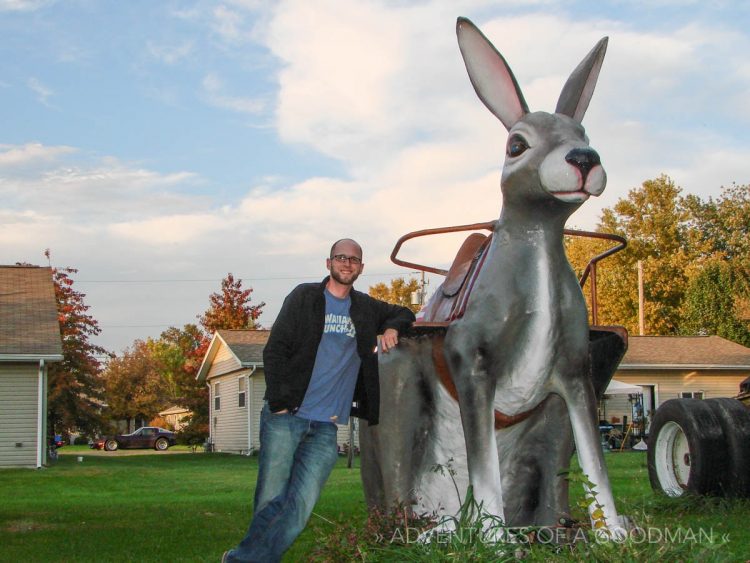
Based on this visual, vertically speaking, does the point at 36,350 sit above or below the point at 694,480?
above

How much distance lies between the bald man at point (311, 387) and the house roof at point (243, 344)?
22.7 m

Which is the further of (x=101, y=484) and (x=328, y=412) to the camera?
(x=101, y=484)

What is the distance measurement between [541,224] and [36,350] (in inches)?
731

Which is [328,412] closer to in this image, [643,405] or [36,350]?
[36,350]

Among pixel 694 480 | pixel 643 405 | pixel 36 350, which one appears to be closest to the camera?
pixel 694 480

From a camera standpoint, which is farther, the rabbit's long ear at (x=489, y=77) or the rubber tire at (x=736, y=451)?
the rubber tire at (x=736, y=451)

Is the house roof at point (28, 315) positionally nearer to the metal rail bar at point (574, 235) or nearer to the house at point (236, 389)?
the house at point (236, 389)

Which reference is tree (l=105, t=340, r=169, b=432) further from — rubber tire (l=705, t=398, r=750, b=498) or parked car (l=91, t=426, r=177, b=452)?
rubber tire (l=705, t=398, r=750, b=498)

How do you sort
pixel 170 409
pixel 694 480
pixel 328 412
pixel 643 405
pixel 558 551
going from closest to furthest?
pixel 558 551 < pixel 328 412 < pixel 694 480 < pixel 643 405 < pixel 170 409

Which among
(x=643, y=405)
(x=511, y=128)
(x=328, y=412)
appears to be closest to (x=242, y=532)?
(x=328, y=412)

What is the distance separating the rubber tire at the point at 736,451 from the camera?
8.13m

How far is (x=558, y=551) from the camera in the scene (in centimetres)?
418

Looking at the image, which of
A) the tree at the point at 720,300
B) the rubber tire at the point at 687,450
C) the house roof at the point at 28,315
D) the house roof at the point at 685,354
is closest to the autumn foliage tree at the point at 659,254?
the tree at the point at 720,300

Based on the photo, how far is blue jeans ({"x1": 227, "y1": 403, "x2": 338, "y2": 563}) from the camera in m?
4.25
